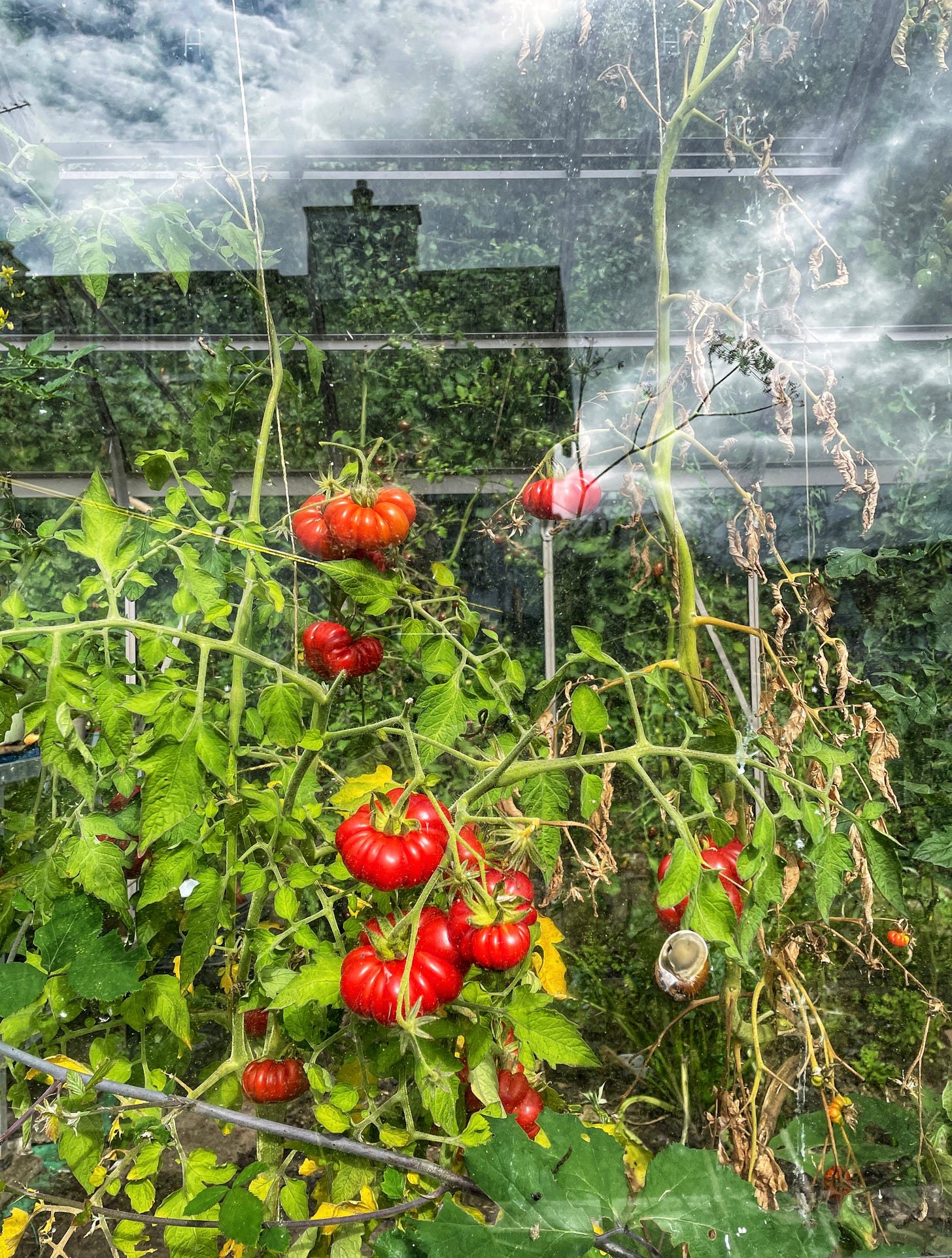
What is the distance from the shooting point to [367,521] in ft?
2.08

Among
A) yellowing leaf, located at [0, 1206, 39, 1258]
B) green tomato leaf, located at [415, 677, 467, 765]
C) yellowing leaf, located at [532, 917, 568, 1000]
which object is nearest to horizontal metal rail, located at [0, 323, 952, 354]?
green tomato leaf, located at [415, 677, 467, 765]

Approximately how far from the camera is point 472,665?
63cm

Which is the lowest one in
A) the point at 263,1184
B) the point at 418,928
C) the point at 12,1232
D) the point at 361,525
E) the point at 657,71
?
the point at 12,1232

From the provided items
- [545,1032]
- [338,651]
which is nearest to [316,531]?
[338,651]

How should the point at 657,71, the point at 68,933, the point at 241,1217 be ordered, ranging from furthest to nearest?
the point at 657,71 → the point at 68,933 → the point at 241,1217

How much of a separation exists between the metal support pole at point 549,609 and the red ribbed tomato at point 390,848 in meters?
0.24

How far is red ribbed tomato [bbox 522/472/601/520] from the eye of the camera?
714mm

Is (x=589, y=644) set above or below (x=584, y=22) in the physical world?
below

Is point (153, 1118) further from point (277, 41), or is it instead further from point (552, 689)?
point (277, 41)

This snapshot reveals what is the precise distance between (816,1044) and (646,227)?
31.0 inches

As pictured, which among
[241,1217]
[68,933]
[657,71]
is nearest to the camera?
[241,1217]

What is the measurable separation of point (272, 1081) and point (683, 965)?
0.38 m

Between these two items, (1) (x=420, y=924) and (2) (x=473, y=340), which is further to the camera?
(2) (x=473, y=340)

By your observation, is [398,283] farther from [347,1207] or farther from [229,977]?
[347,1207]
